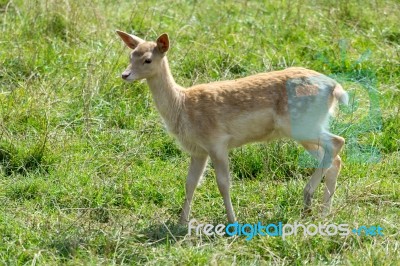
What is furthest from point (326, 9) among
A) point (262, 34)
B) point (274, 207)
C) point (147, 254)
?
point (147, 254)

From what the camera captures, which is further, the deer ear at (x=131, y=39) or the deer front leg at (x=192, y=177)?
the deer ear at (x=131, y=39)

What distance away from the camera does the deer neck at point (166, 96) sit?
710 centimetres

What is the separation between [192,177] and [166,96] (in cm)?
65

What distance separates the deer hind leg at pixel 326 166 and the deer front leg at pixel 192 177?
79 centimetres

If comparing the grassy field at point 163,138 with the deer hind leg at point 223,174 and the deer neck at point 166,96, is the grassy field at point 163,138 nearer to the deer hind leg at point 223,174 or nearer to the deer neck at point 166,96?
the deer hind leg at point 223,174

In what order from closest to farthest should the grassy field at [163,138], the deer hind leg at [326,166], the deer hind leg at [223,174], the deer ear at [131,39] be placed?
the grassy field at [163,138], the deer hind leg at [223,174], the deer hind leg at [326,166], the deer ear at [131,39]

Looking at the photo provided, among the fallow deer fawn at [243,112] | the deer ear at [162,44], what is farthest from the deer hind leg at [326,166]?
the deer ear at [162,44]

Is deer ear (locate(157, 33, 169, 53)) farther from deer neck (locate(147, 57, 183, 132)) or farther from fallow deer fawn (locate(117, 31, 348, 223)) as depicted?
deer neck (locate(147, 57, 183, 132))

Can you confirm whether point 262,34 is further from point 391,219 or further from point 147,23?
point 391,219

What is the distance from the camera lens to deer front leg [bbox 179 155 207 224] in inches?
280

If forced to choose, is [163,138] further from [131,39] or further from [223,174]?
[223,174]

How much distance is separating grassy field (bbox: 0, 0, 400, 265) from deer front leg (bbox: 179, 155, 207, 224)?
0.12m

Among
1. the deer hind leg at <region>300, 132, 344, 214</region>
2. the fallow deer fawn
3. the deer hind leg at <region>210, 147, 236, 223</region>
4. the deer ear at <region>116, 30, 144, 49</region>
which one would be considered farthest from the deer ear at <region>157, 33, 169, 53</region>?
the deer hind leg at <region>300, 132, 344, 214</region>

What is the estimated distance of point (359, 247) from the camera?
637cm
